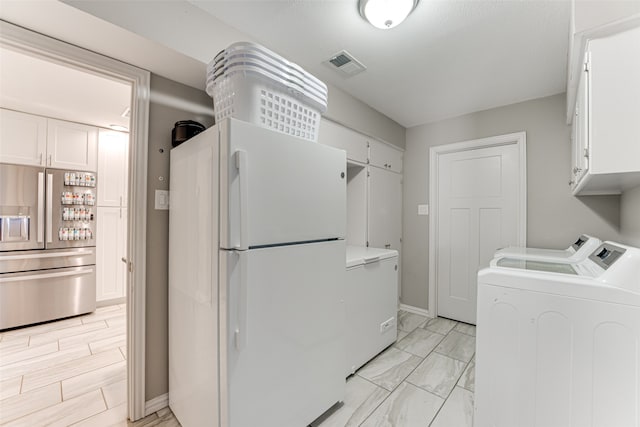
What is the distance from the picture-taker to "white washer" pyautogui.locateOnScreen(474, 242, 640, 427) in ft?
3.41

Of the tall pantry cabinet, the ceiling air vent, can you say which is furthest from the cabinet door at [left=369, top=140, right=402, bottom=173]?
the tall pantry cabinet

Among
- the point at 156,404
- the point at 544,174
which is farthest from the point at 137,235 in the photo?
the point at 544,174

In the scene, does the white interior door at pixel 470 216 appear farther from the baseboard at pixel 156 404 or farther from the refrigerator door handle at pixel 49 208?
the refrigerator door handle at pixel 49 208

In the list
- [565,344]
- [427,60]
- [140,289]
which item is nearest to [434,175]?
[427,60]

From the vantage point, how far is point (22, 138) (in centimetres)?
288

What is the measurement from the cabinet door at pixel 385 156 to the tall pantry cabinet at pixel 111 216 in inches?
124

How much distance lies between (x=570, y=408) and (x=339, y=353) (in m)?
1.09

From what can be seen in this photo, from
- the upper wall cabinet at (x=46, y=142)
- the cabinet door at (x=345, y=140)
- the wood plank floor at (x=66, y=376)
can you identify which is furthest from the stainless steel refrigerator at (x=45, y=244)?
the cabinet door at (x=345, y=140)

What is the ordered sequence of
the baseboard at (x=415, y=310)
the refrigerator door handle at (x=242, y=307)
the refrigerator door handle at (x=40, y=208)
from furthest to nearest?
1. the baseboard at (x=415, y=310)
2. the refrigerator door handle at (x=40, y=208)
3. the refrigerator door handle at (x=242, y=307)

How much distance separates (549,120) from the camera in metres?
2.55

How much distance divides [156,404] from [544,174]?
3.68 m

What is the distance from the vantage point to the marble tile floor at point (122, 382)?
1598 millimetres

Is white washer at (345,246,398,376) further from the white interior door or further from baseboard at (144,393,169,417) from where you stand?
baseboard at (144,393,169,417)

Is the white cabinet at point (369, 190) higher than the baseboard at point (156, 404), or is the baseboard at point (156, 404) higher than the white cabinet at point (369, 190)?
the white cabinet at point (369, 190)
